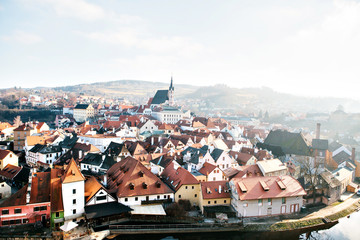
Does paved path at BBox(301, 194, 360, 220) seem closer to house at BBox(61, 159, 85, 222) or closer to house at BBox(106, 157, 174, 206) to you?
house at BBox(106, 157, 174, 206)

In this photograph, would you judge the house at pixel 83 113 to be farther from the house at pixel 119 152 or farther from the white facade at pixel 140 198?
the white facade at pixel 140 198

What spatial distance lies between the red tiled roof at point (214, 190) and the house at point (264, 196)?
93 centimetres

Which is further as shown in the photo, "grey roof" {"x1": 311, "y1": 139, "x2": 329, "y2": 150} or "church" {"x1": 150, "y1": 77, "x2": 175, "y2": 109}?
"church" {"x1": 150, "y1": 77, "x2": 175, "y2": 109}

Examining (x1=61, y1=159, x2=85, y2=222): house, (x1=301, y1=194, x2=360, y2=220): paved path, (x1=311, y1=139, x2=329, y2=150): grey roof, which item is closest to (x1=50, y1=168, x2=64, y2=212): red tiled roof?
(x1=61, y1=159, x2=85, y2=222): house

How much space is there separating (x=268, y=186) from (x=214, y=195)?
6.26 meters

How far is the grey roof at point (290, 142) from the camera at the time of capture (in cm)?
5309

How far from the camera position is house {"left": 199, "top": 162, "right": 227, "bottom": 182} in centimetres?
3459

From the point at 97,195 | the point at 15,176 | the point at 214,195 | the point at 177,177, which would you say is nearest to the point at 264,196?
the point at 214,195

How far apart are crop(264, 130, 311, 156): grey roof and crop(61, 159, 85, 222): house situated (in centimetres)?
4201

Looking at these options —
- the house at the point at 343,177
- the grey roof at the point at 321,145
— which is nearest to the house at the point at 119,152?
the house at the point at 343,177

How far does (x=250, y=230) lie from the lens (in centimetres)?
2719

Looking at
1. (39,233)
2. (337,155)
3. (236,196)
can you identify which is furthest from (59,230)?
(337,155)

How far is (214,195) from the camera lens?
3016 centimetres

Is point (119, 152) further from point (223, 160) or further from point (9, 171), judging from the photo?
point (223, 160)
